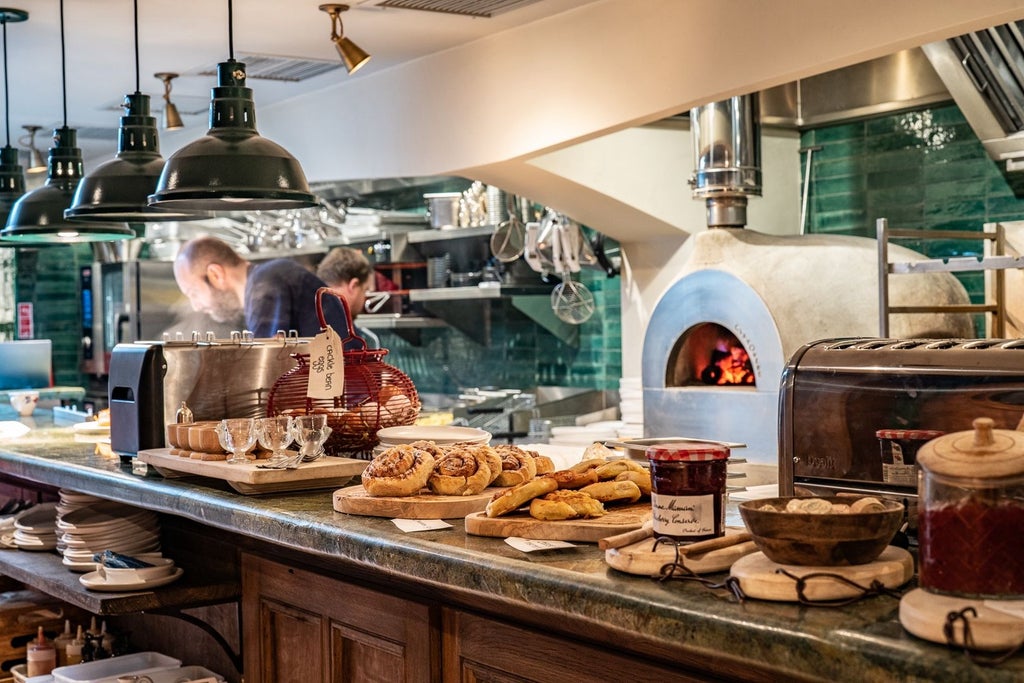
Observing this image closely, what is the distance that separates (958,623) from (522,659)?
973 millimetres

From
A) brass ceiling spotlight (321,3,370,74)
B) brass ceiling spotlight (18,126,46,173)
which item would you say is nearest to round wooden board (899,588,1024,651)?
brass ceiling spotlight (321,3,370,74)

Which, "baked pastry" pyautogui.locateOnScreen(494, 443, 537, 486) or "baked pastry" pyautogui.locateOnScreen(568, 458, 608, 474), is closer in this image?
"baked pastry" pyautogui.locateOnScreen(568, 458, 608, 474)

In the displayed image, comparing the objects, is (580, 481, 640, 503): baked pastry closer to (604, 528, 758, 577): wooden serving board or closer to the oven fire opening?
(604, 528, 758, 577): wooden serving board

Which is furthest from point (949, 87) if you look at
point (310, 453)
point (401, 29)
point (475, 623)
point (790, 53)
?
point (475, 623)

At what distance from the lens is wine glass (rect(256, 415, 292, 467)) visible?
306 centimetres

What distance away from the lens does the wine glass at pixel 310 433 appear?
3.05 meters

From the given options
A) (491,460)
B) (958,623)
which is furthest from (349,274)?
(958,623)

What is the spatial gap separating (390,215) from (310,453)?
16.5ft

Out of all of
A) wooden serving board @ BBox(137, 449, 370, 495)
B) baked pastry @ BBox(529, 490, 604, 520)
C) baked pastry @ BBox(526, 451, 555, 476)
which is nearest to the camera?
baked pastry @ BBox(529, 490, 604, 520)

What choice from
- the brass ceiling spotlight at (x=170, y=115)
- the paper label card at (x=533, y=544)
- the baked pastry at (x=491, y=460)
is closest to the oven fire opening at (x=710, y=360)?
the brass ceiling spotlight at (x=170, y=115)

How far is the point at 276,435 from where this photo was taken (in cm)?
307

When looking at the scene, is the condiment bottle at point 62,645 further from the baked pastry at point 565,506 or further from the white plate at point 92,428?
the baked pastry at point 565,506

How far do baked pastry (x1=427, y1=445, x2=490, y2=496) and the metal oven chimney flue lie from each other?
326cm

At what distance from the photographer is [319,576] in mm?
2920
